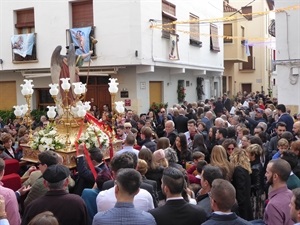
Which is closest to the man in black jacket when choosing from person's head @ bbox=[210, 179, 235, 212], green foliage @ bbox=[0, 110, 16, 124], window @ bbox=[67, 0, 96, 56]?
person's head @ bbox=[210, 179, 235, 212]

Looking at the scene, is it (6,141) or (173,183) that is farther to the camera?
(6,141)

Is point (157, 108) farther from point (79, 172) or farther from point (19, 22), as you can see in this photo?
point (79, 172)

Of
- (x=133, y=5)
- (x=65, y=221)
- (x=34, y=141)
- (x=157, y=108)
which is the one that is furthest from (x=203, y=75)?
(x=65, y=221)

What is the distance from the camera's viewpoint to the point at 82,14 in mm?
15625

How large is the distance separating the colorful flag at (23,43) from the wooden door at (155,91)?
17.3 ft

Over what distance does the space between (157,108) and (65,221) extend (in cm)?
1284

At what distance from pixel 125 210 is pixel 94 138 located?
162 inches

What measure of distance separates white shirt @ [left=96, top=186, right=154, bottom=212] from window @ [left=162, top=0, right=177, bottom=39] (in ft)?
42.3

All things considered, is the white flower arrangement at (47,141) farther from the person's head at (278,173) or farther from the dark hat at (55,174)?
the person's head at (278,173)

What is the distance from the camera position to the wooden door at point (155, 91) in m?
17.0

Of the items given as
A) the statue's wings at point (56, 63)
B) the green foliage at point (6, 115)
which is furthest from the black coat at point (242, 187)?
the green foliage at point (6, 115)

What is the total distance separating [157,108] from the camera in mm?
16516

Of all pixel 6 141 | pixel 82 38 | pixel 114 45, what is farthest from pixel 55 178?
pixel 82 38

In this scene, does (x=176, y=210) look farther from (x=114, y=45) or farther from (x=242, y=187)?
(x=114, y=45)
